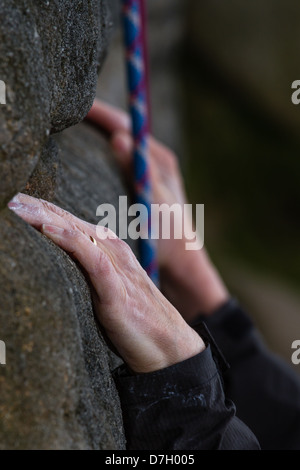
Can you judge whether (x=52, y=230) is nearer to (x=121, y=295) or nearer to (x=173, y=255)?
(x=121, y=295)

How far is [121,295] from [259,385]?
2.04 feet

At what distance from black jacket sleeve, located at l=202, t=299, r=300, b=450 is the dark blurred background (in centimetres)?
79

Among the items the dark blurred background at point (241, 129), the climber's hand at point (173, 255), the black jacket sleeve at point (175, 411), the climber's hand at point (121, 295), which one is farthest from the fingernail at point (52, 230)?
the dark blurred background at point (241, 129)

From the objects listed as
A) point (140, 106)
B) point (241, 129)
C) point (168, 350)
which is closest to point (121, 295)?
point (168, 350)

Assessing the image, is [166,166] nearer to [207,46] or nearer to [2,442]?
[2,442]

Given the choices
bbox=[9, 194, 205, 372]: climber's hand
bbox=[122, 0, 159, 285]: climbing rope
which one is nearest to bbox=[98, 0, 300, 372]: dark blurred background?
bbox=[122, 0, 159, 285]: climbing rope

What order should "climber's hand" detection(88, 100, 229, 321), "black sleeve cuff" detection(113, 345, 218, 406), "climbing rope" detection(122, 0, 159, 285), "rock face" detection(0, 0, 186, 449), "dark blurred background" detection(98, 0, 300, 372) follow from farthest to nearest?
"dark blurred background" detection(98, 0, 300, 372) → "climber's hand" detection(88, 100, 229, 321) → "climbing rope" detection(122, 0, 159, 285) → "black sleeve cuff" detection(113, 345, 218, 406) → "rock face" detection(0, 0, 186, 449)

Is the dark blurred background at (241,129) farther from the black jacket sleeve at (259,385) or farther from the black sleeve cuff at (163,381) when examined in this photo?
the black sleeve cuff at (163,381)

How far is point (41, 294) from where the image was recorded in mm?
372

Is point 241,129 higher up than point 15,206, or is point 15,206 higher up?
point 15,206

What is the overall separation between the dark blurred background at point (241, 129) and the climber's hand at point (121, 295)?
1367mm

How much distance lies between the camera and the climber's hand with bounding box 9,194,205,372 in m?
0.43

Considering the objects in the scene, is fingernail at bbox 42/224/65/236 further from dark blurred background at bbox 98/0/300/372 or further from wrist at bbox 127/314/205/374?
dark blurred background at bbox 98/0/300/372

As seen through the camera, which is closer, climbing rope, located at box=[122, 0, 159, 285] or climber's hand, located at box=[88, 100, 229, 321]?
climbing rope, located at box=[122, 0, 159, 285]
